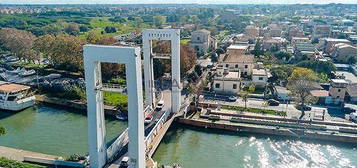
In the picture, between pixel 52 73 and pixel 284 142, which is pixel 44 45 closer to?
pixel 52 73

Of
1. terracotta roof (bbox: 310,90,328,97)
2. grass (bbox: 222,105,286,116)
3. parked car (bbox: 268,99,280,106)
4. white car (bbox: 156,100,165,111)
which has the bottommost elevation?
grass (bbox: 222,105,286,116)

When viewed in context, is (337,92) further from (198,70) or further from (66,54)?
(66,54)

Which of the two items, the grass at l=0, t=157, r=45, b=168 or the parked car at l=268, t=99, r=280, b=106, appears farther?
the parked car at l=268, t=99, r=280, b=106

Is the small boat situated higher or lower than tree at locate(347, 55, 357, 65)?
lower

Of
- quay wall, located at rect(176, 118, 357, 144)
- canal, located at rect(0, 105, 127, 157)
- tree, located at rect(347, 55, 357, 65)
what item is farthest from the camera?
tree, located at rect(347, 55, 357, 65)

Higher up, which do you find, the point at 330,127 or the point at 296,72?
the point at 296,72

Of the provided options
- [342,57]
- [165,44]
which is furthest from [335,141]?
[342,57]

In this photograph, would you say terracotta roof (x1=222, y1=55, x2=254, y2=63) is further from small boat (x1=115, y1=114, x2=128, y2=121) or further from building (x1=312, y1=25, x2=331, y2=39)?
building (x1=312, y1=25, x2=331, y2=39)

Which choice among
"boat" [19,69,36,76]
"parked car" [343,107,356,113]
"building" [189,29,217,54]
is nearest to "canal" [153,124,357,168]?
"parked car" [343,107,356,113]
